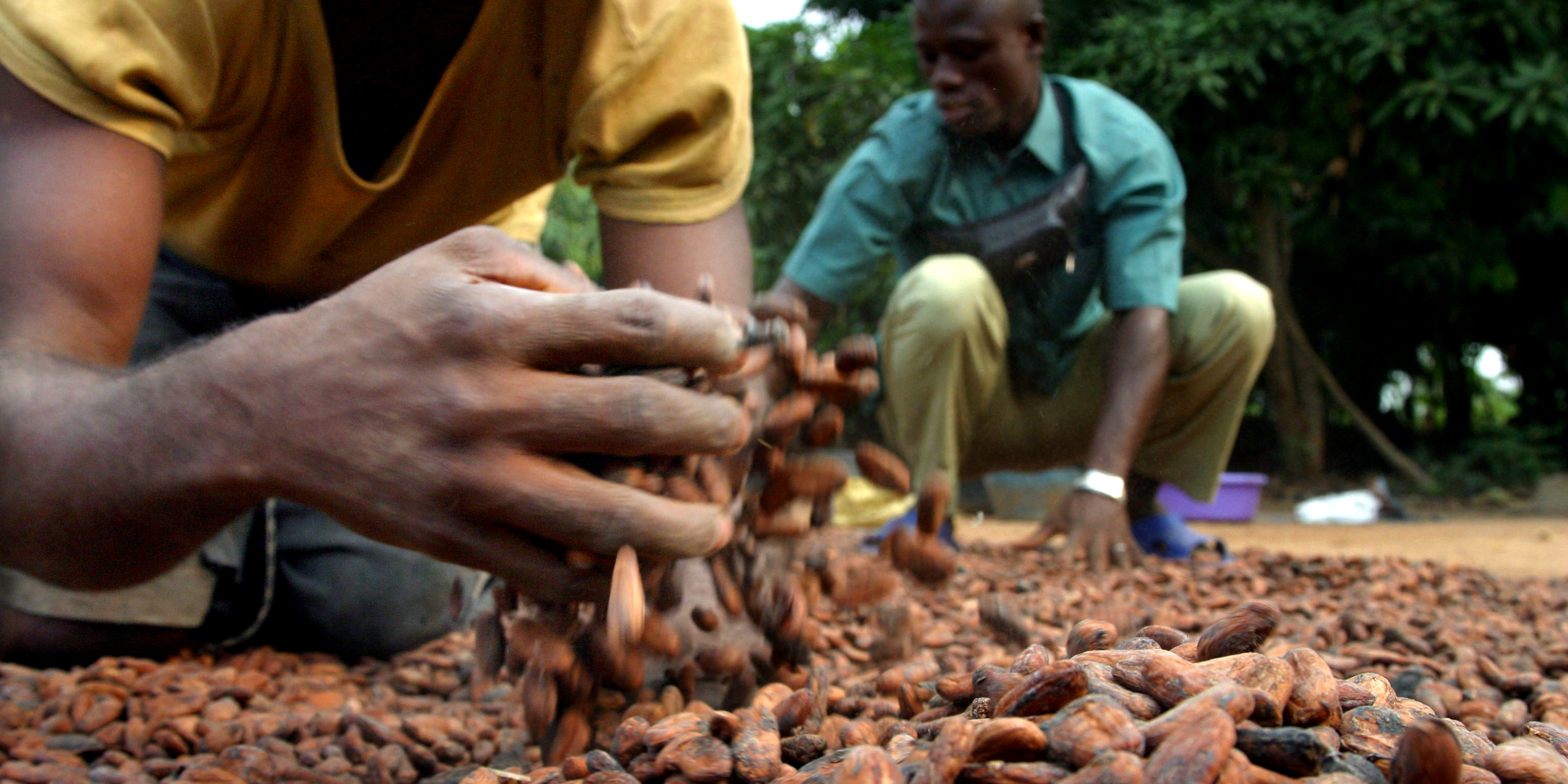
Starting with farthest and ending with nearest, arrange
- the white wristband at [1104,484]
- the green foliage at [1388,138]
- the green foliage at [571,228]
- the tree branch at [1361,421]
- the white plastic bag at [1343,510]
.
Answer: the tree branch at [1361,421] < the green foliage at [1388,138] < the white plastic bag at [1343,510] < the green foliage at [571,228] < the white wristband at [1104,484]

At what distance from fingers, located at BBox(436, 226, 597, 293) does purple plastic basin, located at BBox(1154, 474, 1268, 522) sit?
448 centimetres

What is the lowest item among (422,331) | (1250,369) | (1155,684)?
(1155,684)

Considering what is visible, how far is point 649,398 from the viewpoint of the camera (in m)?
1.03

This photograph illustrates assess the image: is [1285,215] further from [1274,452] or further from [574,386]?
[574,386]

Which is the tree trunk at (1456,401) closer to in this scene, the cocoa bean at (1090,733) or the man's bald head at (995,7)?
the man's bald head at (995,7)

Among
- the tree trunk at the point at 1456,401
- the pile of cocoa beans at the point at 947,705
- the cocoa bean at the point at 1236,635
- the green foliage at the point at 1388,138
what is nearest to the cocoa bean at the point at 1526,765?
the pile of cocoa beans at the point at 947,705

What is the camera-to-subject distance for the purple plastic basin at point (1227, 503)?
17.0 ft

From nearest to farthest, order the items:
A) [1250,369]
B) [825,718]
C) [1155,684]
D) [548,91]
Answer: [1155,684] < [825,718] < [548,91] < [1250,369]

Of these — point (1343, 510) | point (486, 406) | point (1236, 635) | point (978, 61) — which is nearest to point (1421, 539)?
point (1343, 510)

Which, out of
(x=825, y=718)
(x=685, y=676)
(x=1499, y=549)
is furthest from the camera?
(x=1499, y=549)

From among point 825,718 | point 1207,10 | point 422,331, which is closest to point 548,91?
point 422,331

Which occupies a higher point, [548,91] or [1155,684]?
[548,91]

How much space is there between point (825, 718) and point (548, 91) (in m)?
1.12

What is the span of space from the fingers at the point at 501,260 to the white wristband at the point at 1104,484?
7.77ft
